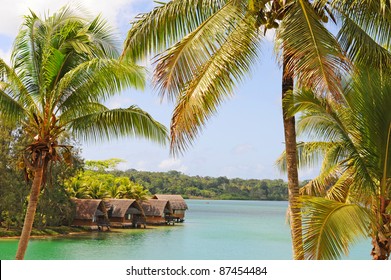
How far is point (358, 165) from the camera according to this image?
5156 mm

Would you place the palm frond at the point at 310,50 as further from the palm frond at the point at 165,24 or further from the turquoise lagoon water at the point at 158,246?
the turquoise lagoon water at the point at 158,246

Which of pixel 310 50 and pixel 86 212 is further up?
pixel 310 50

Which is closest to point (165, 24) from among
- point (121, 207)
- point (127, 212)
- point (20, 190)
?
point (20, 190)

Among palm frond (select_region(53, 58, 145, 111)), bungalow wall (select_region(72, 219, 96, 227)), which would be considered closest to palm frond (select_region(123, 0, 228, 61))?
Answer: palm frond (select_region(53, 58, 145, 111))

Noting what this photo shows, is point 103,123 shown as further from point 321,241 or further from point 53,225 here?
point 53,225

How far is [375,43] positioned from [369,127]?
3.82 ft

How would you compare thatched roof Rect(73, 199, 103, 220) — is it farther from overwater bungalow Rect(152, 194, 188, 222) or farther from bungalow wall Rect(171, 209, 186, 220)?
bungalow wall Rect(171, 209, 186, 220)

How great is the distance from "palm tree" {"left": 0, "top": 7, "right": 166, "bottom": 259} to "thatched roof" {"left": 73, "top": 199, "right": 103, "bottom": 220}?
20.4 meters

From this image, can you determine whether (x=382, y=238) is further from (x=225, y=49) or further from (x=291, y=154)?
(x=225, y=49)

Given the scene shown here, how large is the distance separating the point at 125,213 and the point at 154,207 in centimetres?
335

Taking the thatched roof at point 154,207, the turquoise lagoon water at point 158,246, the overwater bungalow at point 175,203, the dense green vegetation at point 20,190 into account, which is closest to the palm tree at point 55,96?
the dense green vegetation at point 20,190

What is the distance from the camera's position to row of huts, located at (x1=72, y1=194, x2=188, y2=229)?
1113 inches

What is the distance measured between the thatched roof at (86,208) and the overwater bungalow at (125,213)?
108 inches

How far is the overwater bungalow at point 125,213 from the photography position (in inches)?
1218
